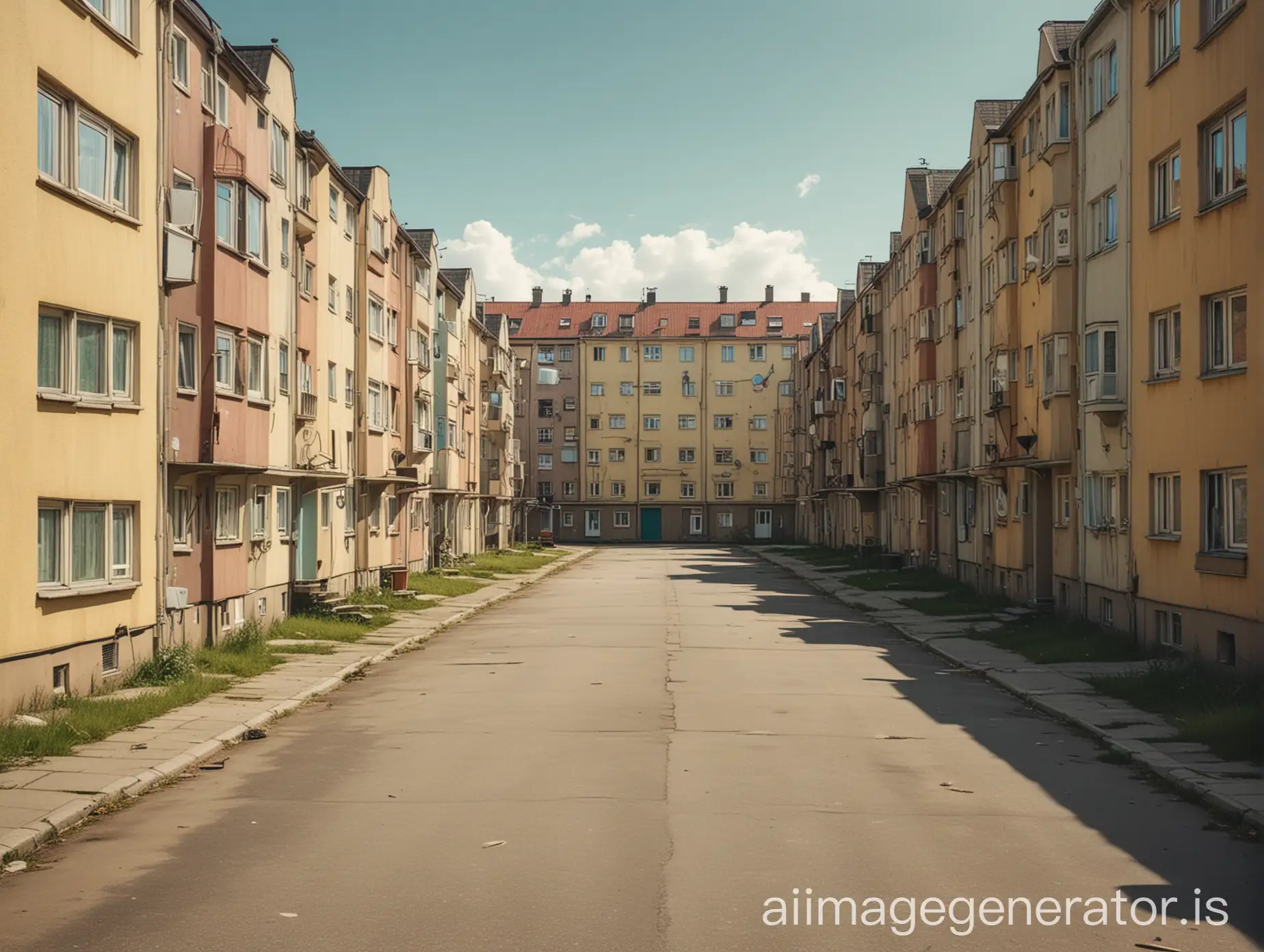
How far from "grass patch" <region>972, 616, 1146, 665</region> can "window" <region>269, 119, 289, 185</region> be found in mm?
17126

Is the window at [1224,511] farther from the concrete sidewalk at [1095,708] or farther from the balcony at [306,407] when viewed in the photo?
the balcony at [306,407]

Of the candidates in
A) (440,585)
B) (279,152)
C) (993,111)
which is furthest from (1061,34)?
(440,585)

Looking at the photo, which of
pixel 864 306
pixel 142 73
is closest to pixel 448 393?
pixel 864 306

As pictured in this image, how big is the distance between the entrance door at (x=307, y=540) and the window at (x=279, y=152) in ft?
24.0

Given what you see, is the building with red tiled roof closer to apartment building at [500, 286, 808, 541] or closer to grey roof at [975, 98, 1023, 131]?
apartment building at [500, 286, 808, 541]

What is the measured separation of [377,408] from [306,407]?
9.97 m

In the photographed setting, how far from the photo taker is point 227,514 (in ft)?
79.2

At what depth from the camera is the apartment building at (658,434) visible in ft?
343

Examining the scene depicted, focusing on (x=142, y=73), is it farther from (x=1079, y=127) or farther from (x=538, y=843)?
(x=1079, y=127)

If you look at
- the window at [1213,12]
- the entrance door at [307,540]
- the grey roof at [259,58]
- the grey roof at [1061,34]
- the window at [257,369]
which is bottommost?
the entrance door at [307,540]

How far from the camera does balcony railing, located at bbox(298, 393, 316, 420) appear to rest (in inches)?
1166

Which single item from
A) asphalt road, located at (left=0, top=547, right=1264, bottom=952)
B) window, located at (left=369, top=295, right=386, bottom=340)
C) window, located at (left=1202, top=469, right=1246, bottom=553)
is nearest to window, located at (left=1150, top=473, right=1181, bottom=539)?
window, located at (left=1202, top=469, right=1246, bottom=553)

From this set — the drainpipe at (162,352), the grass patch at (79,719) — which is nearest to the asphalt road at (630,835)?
the grass patch at (79,719)

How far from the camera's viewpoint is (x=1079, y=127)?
27.0 metres
